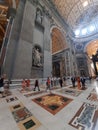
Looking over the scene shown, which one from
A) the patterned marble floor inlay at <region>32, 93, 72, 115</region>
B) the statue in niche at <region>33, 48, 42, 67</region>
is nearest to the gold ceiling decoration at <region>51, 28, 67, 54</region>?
the statue in niche at <region>33, 48, 42, 67</region>

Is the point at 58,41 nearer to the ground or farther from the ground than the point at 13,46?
farther from the ground

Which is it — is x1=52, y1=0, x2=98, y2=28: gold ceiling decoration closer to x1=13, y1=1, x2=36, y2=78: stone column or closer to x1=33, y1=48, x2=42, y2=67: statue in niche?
x1=13, y1=1, x2=36, y2=78: stone column

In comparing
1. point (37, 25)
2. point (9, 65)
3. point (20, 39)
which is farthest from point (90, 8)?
point (9, 65)

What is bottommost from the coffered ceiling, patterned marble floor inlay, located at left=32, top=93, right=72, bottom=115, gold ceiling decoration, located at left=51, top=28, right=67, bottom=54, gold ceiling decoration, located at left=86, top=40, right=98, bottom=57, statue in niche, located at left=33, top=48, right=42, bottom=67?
patterned marble floor inlay, located at left=32, top=93, right=72, bottom=115

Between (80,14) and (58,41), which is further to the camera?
(80,14)

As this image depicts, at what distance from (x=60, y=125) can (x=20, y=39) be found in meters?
7.59

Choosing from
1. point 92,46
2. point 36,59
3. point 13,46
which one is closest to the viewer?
point 13,46

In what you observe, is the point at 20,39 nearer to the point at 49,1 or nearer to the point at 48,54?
the point at 48,54

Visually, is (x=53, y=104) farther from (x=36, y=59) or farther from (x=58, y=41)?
(x=58, y=41)

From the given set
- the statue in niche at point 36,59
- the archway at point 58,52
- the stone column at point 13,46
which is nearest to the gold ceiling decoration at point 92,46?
the archway at point 58,52

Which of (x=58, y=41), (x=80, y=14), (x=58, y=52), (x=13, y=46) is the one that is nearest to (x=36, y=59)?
(x=13, y=46)

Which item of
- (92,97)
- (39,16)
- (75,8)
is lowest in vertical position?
(92,97)

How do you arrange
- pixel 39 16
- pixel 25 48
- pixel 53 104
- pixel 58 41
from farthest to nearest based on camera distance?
pixel 58 41 → pixel 39 16 → pixel 25 48 → pixel 53 104

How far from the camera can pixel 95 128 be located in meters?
1.43
